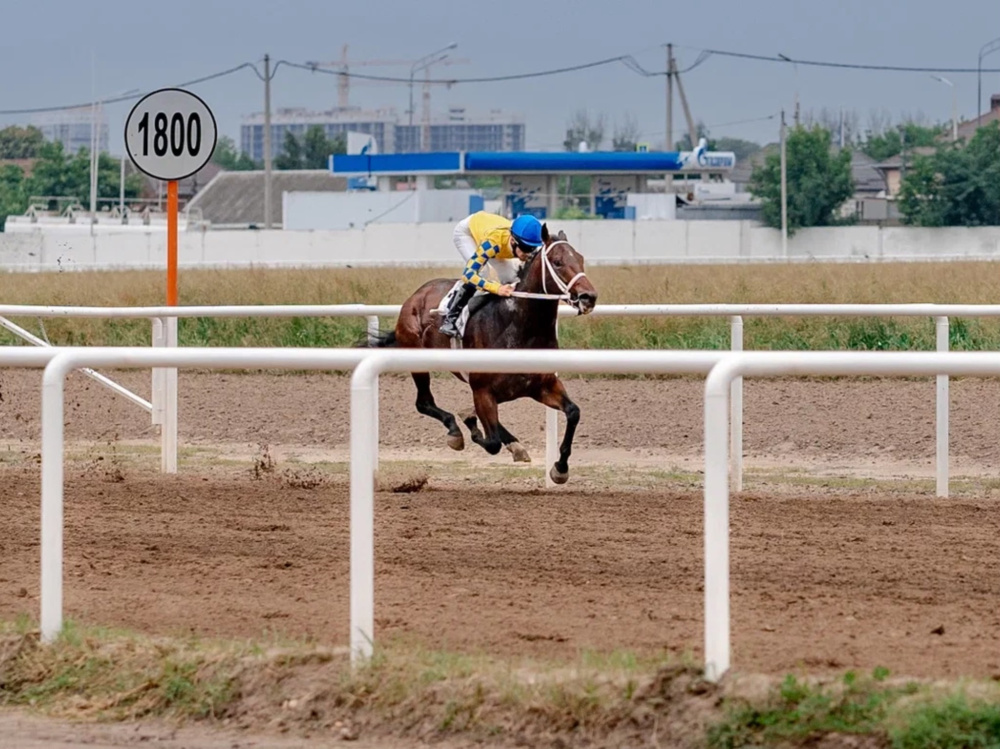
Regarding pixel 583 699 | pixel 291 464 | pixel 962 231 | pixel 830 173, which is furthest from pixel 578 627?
pixel 830 173

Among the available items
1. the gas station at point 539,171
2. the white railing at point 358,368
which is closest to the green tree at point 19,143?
the gas station at point 539,171

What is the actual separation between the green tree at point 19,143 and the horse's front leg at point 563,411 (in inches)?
5376

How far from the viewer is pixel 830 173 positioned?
207ft

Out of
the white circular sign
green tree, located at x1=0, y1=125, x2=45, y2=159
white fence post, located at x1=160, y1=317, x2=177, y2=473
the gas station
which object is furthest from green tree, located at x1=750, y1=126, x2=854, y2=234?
green tree, located at x1=0, y1=125, x2=45, y2=159

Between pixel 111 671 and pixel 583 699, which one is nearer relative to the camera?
pixel 583 699

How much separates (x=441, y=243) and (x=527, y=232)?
4102 centimetres

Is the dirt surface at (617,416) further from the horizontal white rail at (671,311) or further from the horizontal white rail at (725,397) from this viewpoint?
the horizontal white rail at (725,397)

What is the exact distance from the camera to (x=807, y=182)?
204ft

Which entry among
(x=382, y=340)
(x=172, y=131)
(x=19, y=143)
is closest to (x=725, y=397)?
(x=382, y=340)

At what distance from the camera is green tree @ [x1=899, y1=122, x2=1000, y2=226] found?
197ft

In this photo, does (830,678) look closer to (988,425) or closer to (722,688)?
(722,688)

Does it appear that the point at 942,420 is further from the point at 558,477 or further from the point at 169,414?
the point at 169,414

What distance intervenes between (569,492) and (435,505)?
37.1 inches

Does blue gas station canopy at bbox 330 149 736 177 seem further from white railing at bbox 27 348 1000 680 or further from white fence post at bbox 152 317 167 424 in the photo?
white railing at bbox 27 348 1000 680
